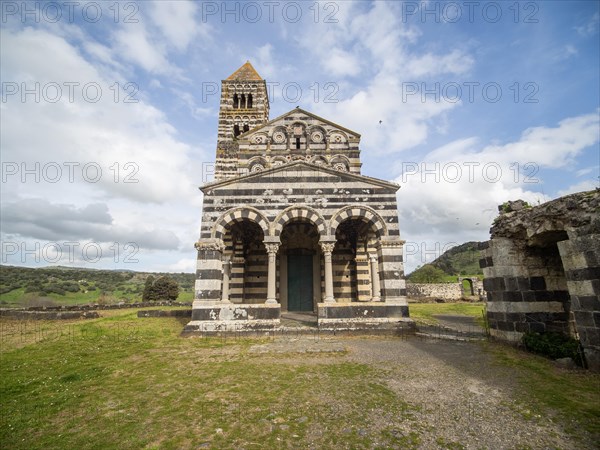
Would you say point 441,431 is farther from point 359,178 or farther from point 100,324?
point 100,324

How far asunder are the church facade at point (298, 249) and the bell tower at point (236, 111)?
34.7ft

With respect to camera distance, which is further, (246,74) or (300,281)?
(246,74)

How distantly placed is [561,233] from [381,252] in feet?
17.4

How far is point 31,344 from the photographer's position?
9.34m

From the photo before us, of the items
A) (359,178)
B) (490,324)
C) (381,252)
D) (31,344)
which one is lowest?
(31,344)

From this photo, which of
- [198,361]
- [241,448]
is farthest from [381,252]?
[241,448]

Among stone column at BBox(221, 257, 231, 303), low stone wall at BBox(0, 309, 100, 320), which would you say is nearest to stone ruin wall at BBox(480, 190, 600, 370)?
stone column at BBox(221, 257, 231, 303)

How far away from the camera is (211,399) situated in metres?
4.75

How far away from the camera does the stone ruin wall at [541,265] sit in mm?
6258

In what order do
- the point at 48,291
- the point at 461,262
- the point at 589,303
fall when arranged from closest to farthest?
the point at 589,303 < the point at 48,291 < the point at 461,262

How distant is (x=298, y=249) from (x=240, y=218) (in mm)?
5086

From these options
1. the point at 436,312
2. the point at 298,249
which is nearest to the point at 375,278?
the point at 298,249

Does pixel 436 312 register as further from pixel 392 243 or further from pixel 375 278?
pixel 392 243

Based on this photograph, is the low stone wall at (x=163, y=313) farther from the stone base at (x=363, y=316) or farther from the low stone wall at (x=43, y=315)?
the stone base at (x=363, y=316)
